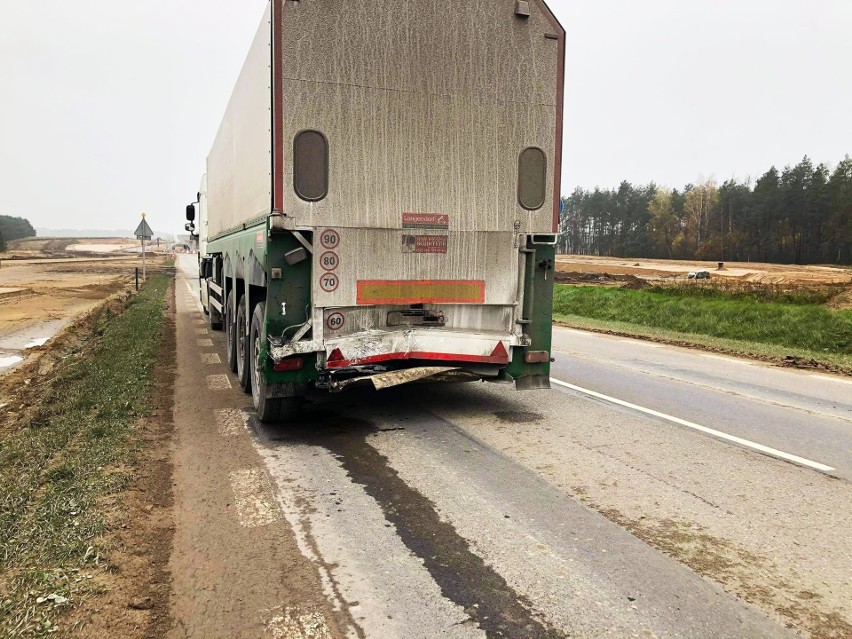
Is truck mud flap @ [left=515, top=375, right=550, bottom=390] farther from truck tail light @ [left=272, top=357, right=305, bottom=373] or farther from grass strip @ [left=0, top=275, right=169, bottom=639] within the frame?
grass strip @ [left=0, top=275, right=169, bottom=639]

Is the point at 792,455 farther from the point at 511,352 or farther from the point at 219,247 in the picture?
the point at 219,247

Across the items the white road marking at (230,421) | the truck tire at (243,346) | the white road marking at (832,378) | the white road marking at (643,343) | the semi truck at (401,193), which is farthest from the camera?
the white road marking at (643,343)

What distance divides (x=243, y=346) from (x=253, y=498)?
3.90 m

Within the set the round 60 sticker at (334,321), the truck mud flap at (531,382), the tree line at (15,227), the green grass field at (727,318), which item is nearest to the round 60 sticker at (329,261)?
the round 60 sticker at (334,321)

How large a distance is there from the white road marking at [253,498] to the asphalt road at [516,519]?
2cm

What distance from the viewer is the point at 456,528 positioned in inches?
168

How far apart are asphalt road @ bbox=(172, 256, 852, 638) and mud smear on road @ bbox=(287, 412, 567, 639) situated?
1cm

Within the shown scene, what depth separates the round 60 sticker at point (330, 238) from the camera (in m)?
6.32

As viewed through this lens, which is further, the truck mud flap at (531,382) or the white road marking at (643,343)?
the white road marking at (643,343)

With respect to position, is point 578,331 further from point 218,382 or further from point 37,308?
point 37,308

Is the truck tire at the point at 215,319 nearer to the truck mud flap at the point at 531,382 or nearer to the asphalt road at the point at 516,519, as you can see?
the asphalt road at the point at 516,519

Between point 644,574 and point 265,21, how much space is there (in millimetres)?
5590

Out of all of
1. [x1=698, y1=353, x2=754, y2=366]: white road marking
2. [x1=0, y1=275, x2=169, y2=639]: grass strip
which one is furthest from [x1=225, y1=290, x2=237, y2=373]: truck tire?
[x1=698, y1=353, x2=754, y2=366]: white road marking

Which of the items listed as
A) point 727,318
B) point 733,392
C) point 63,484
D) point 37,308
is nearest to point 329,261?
point 63,484
